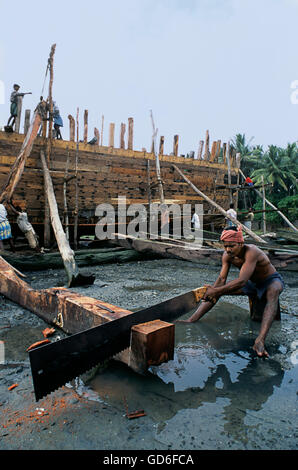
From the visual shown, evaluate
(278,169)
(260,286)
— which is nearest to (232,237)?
(260,286)

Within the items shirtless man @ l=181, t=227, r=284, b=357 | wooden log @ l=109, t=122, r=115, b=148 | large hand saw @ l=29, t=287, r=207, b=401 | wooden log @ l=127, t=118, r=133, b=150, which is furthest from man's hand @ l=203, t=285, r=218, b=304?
wooden log @ l=127, t=118, r=133, b=150

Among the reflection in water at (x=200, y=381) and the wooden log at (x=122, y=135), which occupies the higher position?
the wooden log at (x=122, y=135)

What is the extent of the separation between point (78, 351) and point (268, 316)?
212cm

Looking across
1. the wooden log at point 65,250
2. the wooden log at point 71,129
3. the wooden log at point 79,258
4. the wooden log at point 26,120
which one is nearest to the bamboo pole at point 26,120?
the wooden log at point 26,120

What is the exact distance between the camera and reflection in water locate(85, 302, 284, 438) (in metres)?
1.91

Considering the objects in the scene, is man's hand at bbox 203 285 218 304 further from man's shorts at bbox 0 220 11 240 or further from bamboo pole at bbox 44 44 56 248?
bamboo pole at bbox 44 44 56 248

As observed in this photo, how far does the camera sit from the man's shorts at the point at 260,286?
3.36 m

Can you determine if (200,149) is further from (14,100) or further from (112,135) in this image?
(14,100)

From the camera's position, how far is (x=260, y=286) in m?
3.43

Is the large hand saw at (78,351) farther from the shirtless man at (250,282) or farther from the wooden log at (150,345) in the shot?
the shirtless man at (250,282)

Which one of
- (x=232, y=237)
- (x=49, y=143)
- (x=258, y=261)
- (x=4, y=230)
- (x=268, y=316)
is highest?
(x=49, y=143)

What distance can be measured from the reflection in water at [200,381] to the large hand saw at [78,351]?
0.99 ft

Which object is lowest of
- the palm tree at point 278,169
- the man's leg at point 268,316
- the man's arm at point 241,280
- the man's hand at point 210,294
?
the man's leg at point 268,316
